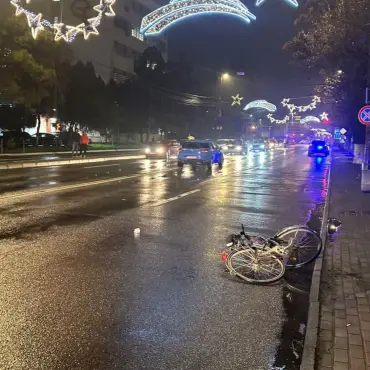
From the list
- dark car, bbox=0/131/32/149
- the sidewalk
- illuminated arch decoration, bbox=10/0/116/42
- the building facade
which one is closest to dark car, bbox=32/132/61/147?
dark car, bbox=0/131/32/149

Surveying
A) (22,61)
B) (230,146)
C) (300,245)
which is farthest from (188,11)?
(230,146)

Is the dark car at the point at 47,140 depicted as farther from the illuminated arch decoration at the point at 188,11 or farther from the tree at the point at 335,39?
the tree at the point at 335,39

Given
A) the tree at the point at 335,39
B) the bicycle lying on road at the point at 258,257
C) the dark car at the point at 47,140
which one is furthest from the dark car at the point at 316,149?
the bicycle lying on road at the point at 258,257

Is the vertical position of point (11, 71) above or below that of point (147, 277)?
above

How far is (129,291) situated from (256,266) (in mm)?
1841

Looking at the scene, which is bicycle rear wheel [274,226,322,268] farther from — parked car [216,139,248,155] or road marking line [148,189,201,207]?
parked car [216,139,248,155]

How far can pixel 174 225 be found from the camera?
31.3 ft

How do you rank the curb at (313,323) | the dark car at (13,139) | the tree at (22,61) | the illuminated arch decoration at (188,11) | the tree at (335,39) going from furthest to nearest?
the dark car at (13,139), the tree at (22,61), the illuminated arch decoration at (188,11), the tree at (335,39), the curb at (313,323)

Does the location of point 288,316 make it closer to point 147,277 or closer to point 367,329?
point 367,329

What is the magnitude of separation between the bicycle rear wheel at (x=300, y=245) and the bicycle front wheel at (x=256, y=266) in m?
0.44

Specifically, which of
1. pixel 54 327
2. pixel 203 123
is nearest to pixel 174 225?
pixel 54 327

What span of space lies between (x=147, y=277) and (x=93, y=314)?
139 centimetres

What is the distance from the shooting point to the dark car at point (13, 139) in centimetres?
3766

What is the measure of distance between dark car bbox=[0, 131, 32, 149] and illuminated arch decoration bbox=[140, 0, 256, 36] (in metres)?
17.4
